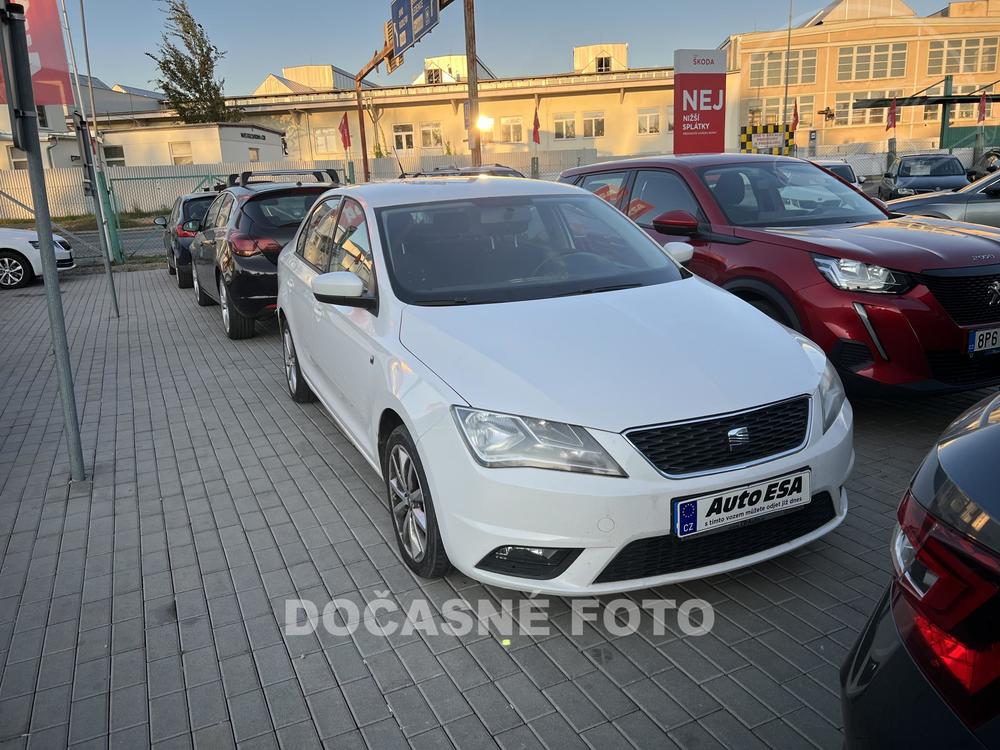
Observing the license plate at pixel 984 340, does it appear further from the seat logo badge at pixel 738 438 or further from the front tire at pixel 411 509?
the front tire at pixel 411 509

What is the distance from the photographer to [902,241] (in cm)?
477

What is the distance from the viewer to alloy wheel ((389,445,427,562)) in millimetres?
3186

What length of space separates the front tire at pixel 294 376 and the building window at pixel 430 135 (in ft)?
124

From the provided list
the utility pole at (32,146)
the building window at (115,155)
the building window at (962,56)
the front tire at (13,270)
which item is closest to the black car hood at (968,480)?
the utility pole at (32,146)

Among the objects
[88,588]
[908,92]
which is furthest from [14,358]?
[908,92]

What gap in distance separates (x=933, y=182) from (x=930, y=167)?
0.91m

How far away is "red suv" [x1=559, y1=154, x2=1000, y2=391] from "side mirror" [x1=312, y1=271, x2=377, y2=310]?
279 centimetres

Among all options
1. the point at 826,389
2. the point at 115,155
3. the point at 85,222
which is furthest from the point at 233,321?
the point at 115,155

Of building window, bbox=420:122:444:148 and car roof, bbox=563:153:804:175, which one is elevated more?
building window, bbox=420:122:444:148

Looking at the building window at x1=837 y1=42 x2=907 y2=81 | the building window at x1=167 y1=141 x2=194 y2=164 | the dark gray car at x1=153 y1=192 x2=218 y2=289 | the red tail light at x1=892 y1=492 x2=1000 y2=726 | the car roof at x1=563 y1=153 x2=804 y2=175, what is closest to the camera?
the red tail light at x1=892 y1=492 x2=1000 y2=726

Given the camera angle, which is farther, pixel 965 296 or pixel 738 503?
pixel 965 296

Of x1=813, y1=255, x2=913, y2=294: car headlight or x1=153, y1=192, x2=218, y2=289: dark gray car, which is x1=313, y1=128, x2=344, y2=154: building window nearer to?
x1=153, y1=192, x2=218, y2=289: dark gray car

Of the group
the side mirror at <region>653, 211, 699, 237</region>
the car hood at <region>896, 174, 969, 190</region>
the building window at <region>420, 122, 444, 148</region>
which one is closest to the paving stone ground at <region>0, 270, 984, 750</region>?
the side mirror at <region>653, 211, 699, 237</region>

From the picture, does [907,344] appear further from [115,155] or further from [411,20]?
[115,155]
